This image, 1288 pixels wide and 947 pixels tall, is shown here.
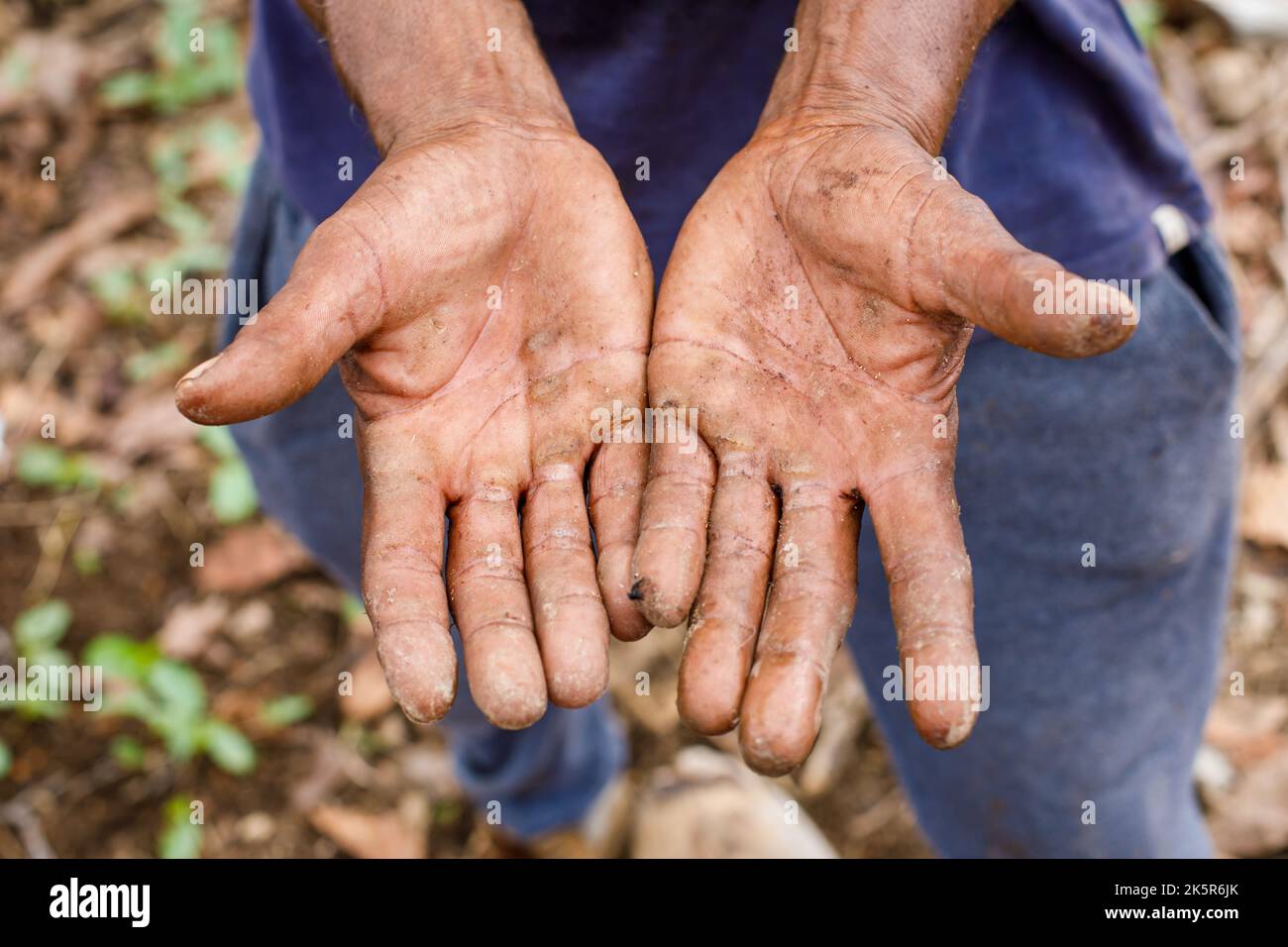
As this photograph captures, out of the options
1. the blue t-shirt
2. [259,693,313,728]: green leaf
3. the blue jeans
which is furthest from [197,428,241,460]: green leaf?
the blue t-shirt

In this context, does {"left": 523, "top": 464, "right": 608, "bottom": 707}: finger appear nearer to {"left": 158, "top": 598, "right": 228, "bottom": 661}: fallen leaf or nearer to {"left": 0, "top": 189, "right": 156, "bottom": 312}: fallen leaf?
{"left": 158, "top": 598, "right": 228, "bottom": 661}: fallen leaf

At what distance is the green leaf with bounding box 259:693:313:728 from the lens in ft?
10.4

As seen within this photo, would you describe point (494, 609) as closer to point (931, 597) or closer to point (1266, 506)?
point (931, 597)

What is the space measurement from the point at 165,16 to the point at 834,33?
365 centimetres

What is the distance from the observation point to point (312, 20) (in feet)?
6.21

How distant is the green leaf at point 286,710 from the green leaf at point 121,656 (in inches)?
13.6

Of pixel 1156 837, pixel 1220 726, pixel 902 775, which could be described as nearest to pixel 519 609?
pixel 902 775

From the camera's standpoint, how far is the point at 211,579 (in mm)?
3373

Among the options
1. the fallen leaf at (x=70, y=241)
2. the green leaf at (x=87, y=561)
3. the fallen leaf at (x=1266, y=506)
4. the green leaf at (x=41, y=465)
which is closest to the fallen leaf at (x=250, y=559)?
the green leaf at (x=87, y=561)

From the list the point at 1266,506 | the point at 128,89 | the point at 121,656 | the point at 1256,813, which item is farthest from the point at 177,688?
the point at 1266,506

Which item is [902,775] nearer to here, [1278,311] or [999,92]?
[999,92]

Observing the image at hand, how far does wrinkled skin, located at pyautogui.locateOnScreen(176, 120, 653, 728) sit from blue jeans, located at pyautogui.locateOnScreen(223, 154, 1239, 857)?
14.0 inches

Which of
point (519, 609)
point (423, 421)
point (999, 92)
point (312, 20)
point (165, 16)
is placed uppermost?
point (165, 16)

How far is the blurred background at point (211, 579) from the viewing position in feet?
9.91
